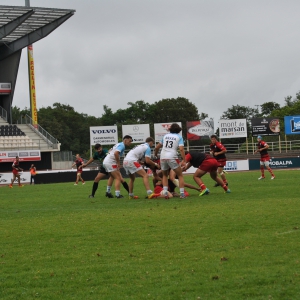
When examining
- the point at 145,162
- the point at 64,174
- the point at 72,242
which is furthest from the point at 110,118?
the point at 72,242

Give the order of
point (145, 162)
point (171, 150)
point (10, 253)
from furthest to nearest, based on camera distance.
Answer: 1. point (145, 162)
2. point (171, 150)
3. point (10, 253)

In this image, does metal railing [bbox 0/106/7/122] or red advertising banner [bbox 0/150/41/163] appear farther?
metal railing [bbox 0/106/7/122]

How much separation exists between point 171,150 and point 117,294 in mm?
10317

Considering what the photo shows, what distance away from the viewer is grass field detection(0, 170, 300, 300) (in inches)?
234

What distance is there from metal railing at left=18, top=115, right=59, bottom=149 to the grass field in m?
49.0

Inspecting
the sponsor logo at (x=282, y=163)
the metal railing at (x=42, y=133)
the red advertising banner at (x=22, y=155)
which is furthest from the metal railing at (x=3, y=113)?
the sponsor logo at (x=282, y=163)

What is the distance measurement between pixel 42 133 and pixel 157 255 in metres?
57.1

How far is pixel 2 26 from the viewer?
54031 mm

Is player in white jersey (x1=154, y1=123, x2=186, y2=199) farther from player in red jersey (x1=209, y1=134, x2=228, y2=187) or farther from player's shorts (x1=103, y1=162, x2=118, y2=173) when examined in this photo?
player in red jersey (x1=209, y1=134, x2=228, y2=187)

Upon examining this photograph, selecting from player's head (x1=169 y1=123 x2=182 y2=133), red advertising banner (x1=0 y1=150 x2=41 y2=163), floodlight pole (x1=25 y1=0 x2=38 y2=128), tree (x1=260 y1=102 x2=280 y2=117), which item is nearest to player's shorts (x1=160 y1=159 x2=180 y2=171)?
player's head (x1=169 y1=123 x2=182 y2=133)

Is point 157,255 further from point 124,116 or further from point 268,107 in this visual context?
point 268,107

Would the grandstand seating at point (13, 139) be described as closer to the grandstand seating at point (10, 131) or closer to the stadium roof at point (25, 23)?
the grandstand seating at point (10, 131)

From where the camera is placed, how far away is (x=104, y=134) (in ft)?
202

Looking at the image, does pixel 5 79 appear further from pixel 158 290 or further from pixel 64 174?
pixel 158 290
